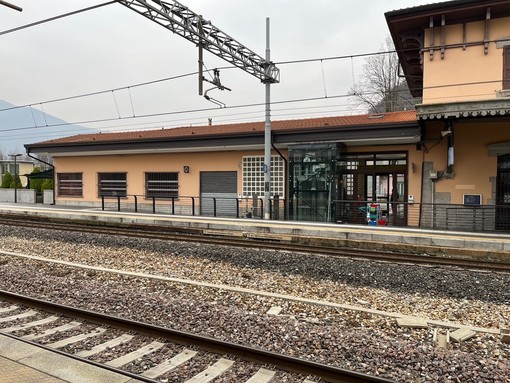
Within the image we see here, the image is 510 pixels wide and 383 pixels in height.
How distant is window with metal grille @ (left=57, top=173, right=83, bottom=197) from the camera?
25625mm

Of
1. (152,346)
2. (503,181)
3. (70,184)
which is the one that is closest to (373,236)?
(503,181)

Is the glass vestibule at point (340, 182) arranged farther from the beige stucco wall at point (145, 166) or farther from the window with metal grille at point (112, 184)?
the window with metal grille at point (112, 184)

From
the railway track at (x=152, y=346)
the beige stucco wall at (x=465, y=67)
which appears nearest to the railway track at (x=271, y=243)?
the railway track at (x=152, y=346)

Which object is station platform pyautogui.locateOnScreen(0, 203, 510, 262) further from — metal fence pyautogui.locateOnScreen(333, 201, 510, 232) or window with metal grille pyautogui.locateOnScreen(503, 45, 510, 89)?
window with metal grille pyautogui.locateOnScreen(503, 45, 510, 89)

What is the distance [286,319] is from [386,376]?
1.91 meters

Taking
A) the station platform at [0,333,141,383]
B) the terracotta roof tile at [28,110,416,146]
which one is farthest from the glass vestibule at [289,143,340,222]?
the station platform at [0,333,141,383]

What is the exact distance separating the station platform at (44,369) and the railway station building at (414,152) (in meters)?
12.1

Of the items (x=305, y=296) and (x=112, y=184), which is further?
(x=112, y=184)

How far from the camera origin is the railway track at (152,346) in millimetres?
3893

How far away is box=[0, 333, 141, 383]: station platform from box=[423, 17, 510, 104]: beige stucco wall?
51.9 feet

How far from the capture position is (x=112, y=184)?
958 inches

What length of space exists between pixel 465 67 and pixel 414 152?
376cm

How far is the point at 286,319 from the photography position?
222 inches

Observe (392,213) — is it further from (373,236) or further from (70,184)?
(70,184)
